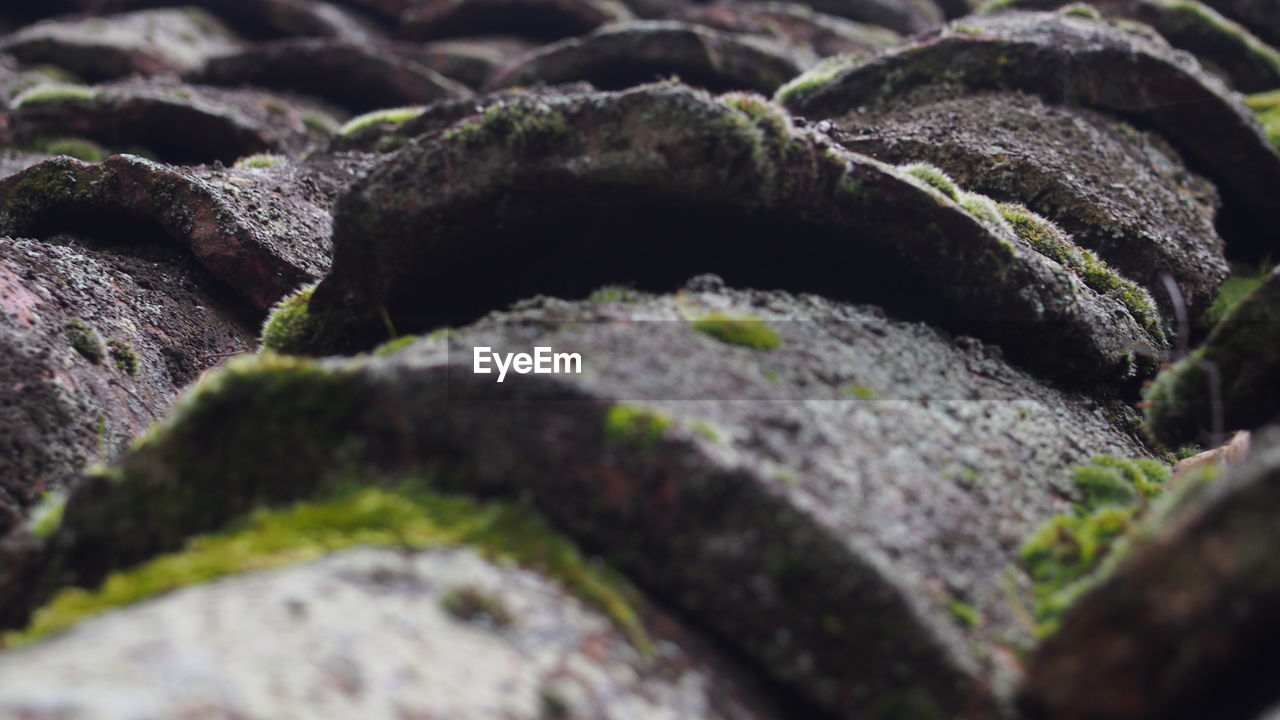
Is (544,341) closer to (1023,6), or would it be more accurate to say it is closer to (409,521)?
(409,521)

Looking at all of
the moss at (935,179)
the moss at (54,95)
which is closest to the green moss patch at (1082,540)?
the moss at (935,179)

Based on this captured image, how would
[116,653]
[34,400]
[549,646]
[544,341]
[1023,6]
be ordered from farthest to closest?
[1023,6] < [34,400] < [544,341] < [549,646] < [116,653]

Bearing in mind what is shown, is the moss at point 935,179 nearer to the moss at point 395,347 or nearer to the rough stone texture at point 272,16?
the moss at point 395,347

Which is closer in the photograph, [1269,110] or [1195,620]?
[1195,620]

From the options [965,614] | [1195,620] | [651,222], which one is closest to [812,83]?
[651,222]

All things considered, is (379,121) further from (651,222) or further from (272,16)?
(272,16)

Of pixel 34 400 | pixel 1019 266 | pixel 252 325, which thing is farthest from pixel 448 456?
pixel 252 325
